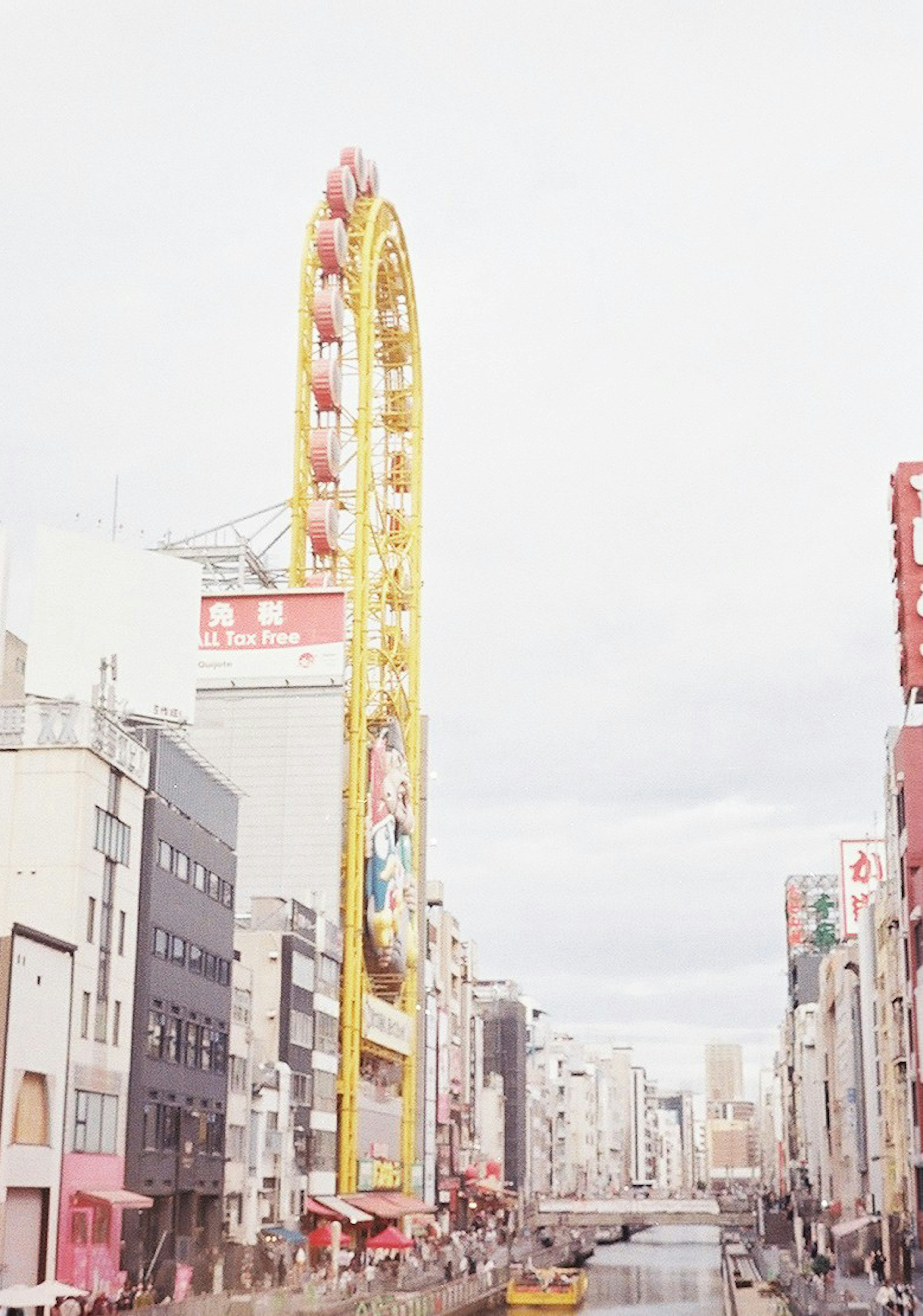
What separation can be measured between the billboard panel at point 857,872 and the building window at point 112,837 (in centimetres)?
10960

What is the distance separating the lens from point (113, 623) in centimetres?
6769

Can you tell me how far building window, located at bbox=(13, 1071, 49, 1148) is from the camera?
53.1 meters

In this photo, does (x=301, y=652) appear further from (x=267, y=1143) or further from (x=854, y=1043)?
(x=854, y=1043)

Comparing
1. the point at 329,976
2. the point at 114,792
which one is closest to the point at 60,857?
the point at 114,792

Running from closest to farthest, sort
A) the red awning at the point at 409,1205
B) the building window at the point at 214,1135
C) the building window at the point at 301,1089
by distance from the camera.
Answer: the building window at the point at 214,1135, the building window at the point at 301,1089, the red awning at the point at 409,1205

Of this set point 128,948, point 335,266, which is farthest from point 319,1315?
point 335,266

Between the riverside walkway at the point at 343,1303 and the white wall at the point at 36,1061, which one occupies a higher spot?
the white wall at the point at 36,1061

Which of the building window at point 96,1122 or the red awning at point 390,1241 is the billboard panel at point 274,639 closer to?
the red awning at point 390,1241

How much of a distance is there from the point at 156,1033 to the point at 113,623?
15619mm

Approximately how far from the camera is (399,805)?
113 metres

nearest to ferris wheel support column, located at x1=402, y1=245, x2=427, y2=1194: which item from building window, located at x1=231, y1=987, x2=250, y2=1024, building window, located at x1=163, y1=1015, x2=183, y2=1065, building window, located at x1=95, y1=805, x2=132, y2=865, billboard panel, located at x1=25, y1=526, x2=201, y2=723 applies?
building window, located at x1=231, y1=987, x2=250, y2=1024

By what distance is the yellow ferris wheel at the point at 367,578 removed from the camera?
4195 inches

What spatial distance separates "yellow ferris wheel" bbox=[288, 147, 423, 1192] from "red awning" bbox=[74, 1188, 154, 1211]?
41.8 metres

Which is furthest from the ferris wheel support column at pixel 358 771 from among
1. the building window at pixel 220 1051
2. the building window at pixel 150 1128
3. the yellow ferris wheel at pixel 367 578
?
the building window at pixel 150 1128
